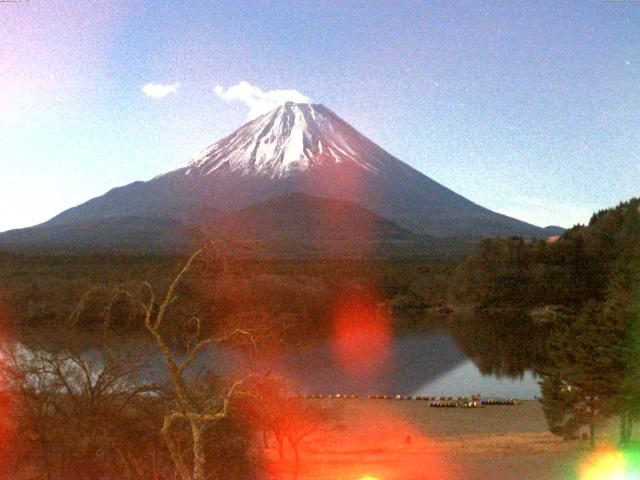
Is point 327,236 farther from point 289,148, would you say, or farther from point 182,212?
point 289,148

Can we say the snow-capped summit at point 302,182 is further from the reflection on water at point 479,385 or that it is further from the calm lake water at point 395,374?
the reflection on water at point 479,385

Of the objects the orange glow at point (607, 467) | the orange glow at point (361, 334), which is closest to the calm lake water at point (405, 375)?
the orange glow at point (361, 334)

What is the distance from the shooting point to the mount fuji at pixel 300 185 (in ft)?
275

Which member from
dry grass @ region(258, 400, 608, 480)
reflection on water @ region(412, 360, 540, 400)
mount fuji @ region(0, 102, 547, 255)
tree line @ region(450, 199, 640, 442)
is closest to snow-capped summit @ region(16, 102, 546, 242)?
mount fuji @ region(0, 102, 547, 255)

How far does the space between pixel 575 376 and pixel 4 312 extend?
26.9 m

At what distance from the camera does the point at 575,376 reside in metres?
11.2

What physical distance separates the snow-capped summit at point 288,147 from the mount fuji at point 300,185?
126mm

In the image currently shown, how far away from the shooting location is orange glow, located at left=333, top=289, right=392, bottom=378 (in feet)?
81.0

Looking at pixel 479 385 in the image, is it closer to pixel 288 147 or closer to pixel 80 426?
pixel 80 426

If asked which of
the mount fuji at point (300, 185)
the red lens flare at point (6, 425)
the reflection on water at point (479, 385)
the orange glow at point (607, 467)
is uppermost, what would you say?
the mount fuji at point (300, 185)

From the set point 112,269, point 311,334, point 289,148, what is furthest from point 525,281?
point 289,148

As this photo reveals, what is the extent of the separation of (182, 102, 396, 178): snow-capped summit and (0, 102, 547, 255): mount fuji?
0.13 m

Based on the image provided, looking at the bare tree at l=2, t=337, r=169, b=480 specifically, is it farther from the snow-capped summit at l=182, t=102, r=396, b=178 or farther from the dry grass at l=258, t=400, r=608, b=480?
the snow-capped summit at l=182, t=102, r=396, b=178

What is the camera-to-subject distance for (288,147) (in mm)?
96438
